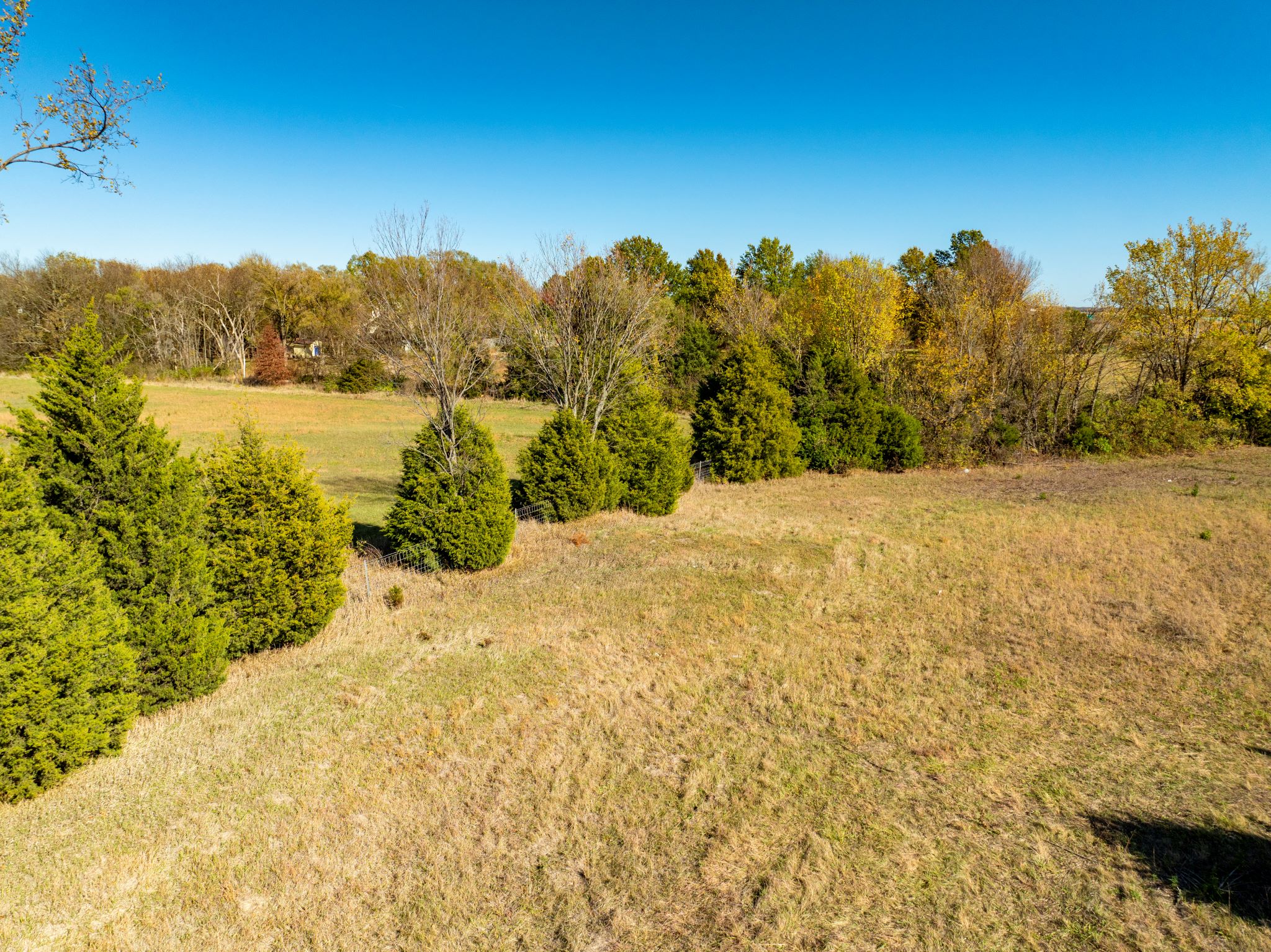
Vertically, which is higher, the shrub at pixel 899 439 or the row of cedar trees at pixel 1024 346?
the row of cedar trees at pixel 1024 346

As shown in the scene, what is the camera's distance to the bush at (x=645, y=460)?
63.4 ft

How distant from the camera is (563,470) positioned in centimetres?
1745

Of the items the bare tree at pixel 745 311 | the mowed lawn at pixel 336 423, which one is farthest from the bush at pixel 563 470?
the bare tree at pixel 745 311

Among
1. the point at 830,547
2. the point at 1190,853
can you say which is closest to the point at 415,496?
the point at 830,547

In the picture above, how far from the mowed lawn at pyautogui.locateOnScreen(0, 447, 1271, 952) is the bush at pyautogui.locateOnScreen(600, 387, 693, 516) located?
6.23m

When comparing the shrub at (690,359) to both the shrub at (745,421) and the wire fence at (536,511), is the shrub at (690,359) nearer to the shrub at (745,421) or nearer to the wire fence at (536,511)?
the shrub at (745,421)

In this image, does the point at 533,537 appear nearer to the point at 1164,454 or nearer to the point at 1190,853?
the point at 1190,853

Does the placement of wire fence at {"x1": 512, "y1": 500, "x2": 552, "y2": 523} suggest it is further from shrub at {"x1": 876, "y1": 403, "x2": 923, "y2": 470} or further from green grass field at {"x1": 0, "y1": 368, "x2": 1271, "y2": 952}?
shrub at {"x1": 876, "y1": 403, "x2": 923, "y2": 470}

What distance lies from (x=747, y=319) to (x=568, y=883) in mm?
44691

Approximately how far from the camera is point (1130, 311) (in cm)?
2928

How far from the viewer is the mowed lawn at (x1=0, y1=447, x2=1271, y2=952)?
5098 mm

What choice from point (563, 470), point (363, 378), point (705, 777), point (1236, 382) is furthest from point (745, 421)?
point (363, 378)

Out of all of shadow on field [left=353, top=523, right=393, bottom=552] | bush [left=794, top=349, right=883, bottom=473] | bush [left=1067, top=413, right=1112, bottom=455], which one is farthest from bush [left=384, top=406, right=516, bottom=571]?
bush [left=1067, top=413, right=1112, bottom=455]

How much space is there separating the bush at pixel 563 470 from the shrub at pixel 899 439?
Answer: 15090 mm
